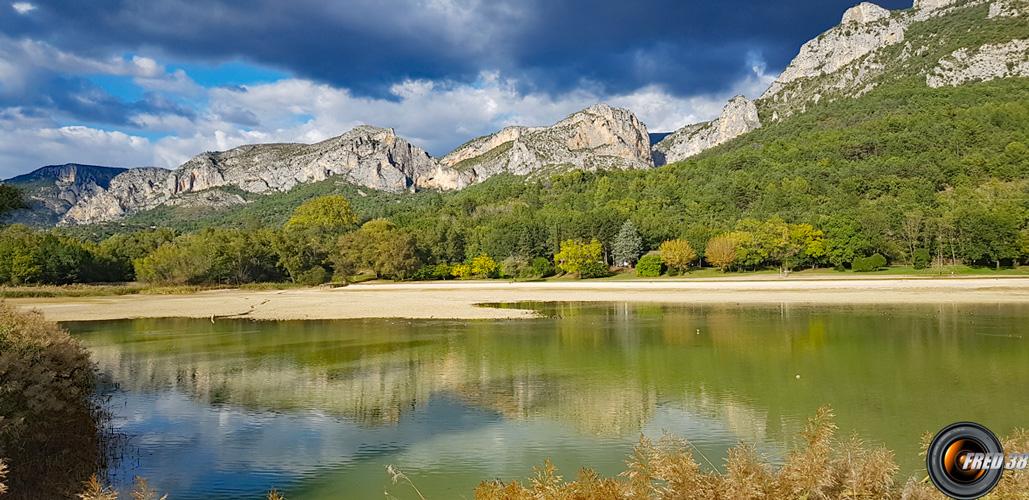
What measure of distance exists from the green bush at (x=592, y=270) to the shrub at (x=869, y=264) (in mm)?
35184

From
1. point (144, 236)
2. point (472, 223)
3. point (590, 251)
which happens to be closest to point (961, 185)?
point (590, 251)

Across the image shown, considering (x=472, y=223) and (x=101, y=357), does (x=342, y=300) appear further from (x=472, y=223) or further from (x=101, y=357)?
(x=472, y=223)

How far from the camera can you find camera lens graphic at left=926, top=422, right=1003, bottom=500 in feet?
8.77

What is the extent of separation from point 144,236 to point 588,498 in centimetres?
13308

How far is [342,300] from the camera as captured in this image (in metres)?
61.8

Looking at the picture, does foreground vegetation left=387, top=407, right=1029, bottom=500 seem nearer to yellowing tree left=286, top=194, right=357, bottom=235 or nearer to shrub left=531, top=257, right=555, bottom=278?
shrub left=531, top=257, right=555, bottom=278

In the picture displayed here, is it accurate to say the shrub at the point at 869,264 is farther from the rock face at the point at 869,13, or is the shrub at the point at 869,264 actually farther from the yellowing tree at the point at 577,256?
the rock face at the point at 869,13

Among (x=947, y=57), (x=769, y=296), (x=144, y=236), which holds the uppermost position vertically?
(x=947, y=57)

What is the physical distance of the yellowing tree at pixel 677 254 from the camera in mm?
86812

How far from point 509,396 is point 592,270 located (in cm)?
7629

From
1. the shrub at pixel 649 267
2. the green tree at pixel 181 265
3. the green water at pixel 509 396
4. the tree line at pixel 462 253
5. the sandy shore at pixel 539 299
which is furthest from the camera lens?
the green tree at pixel 181 265

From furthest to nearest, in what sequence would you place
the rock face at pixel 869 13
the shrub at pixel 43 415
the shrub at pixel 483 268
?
the rock face at pixel 869 13 < the shrub at pixel 483 268 < the shrub at pixel 43 415

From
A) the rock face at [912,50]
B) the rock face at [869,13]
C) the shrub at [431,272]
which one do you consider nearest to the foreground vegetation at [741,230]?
the shrub at [431,272]

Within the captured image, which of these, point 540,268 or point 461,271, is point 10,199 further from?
point 540,268
